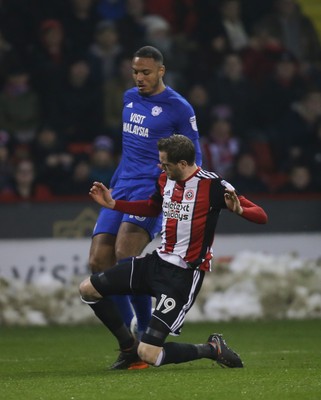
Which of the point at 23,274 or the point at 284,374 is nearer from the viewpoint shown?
the point at 284,374

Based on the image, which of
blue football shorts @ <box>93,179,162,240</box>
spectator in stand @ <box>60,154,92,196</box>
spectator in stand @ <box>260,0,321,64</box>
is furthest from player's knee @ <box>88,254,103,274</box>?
spectator in stand @ <box>260,0,321,64</box>

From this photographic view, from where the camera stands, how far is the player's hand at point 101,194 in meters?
7.98

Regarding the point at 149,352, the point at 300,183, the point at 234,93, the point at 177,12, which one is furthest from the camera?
the point at 177,12

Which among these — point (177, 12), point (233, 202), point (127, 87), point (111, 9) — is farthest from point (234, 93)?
point (233, 202)

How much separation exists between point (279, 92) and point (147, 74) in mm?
6701

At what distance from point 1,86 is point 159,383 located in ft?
25.0

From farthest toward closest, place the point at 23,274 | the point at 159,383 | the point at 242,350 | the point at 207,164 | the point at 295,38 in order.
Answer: the point at 295,38
the point at 207,164
the point at 23,274
the point at 242,350
the point at 159,383

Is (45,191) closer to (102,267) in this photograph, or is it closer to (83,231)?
(83,231)

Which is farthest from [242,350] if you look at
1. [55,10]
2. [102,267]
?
[55,10]

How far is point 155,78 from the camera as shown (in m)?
8.84

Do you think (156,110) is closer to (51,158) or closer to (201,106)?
(51,158)

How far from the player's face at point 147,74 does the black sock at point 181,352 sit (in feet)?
6.76

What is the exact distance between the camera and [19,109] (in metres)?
14.0

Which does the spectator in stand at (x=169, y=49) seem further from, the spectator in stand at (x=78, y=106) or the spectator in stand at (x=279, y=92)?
the spectator in stand at (x=78, y=106)
